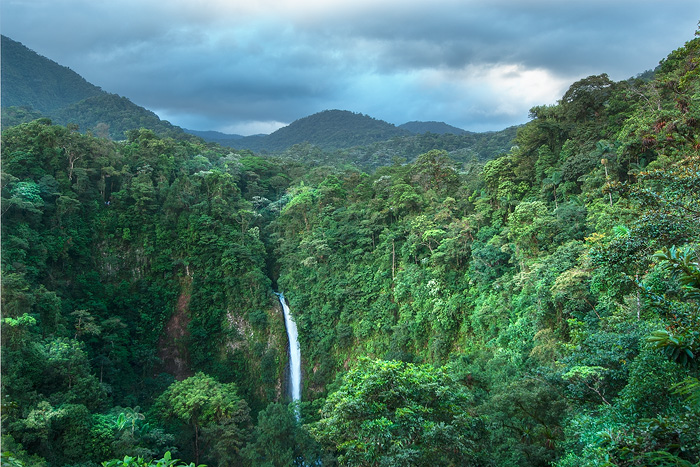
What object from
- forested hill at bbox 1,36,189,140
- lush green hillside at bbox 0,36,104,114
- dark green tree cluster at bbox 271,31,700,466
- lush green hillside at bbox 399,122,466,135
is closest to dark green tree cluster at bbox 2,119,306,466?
dark green tree cluster at bbox 271,31,700,466

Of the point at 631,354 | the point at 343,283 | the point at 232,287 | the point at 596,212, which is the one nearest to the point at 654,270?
the point at 631,354

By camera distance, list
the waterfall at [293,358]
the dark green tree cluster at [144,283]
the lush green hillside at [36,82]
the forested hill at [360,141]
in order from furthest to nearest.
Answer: the forested hill at [360,141]
the lush green hillside at [36,82]
the waterfall at [293,358]
the dark green tree cluster at [144,283]

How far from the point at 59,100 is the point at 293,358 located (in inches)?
1823

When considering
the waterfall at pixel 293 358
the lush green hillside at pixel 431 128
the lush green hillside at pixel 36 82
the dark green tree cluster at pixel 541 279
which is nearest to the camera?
the dark green tree cluster at pixel 541 279

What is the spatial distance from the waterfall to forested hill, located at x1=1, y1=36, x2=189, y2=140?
1050 inches

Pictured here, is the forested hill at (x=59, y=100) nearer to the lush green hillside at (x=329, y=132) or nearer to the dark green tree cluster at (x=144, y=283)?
the dark green tree cluster at (x=144, y=283)

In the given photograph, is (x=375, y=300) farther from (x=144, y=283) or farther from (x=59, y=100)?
(x=59, y=100)

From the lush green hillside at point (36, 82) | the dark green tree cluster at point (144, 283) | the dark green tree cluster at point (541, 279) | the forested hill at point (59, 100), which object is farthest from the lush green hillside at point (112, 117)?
the dark green tree cluster at point (541, 279)

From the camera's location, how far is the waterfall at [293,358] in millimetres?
19859

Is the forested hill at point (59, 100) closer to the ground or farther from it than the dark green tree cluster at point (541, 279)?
farther from it

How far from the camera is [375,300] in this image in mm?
18453

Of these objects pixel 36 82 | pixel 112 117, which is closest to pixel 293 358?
pixel 112 117

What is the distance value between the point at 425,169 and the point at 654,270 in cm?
1456

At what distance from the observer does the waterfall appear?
65.2ft
